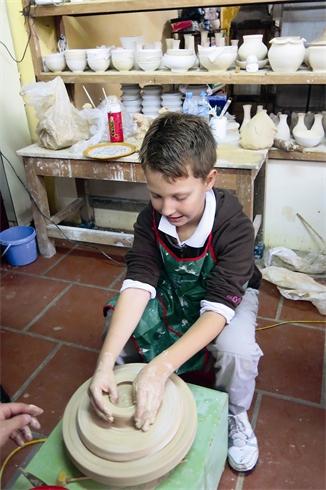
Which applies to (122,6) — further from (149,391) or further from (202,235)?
(149,391)

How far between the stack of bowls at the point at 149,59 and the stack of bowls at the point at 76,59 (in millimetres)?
387

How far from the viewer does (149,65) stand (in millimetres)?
2422

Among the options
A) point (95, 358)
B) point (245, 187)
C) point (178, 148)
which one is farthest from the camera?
point (245, 187)

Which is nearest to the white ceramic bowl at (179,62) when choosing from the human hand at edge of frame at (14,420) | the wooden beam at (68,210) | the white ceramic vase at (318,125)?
the white ceramic vase at (318,125)

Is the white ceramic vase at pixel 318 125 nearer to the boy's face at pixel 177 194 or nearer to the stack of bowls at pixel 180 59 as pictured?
the stack of bowls at pixel 180 59

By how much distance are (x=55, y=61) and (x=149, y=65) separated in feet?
2.07

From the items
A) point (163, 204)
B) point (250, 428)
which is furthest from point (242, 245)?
point (250, 428)

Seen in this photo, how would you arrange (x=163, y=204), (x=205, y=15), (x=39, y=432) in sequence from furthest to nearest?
1. (x=205, y=15)
2. (x=39, y=432)
3. (x=163, y=204)

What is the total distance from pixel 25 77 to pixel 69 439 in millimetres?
2439

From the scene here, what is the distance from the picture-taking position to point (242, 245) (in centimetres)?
134

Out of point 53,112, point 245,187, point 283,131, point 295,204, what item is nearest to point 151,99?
point 53,112

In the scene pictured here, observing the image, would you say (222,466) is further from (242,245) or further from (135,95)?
(135,95)

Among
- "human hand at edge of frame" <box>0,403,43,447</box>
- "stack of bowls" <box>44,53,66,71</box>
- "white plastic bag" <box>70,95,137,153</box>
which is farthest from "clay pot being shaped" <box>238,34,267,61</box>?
"human hand at edge of frame" <box>0,403,43,447</box>

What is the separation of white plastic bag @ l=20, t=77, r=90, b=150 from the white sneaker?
1.81 metres
